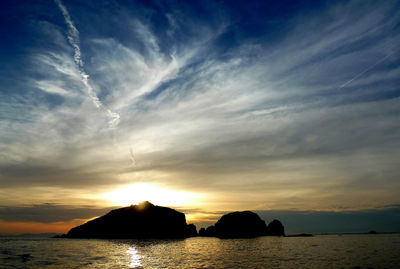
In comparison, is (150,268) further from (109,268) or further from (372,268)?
(372,268)

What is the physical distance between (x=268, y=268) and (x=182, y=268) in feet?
47.4

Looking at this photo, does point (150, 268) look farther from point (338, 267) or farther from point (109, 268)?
point (338, 267)

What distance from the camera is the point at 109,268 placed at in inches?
1731

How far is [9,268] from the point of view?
42000 millimetres

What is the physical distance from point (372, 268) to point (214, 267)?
2583 cm

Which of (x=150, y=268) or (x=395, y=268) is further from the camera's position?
(x=150, y=268)

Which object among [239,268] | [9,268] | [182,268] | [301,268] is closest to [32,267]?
[9,268]

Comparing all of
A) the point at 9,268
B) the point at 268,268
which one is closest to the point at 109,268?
the point at 9,268

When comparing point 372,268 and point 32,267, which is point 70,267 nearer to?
point 32,267

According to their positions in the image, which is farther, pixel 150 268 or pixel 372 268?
pixel 150 268

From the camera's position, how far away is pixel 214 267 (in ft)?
143

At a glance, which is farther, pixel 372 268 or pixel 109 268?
pixel 109 268

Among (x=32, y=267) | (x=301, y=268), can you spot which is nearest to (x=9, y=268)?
(x=32, y=267)

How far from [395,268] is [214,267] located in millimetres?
29342
